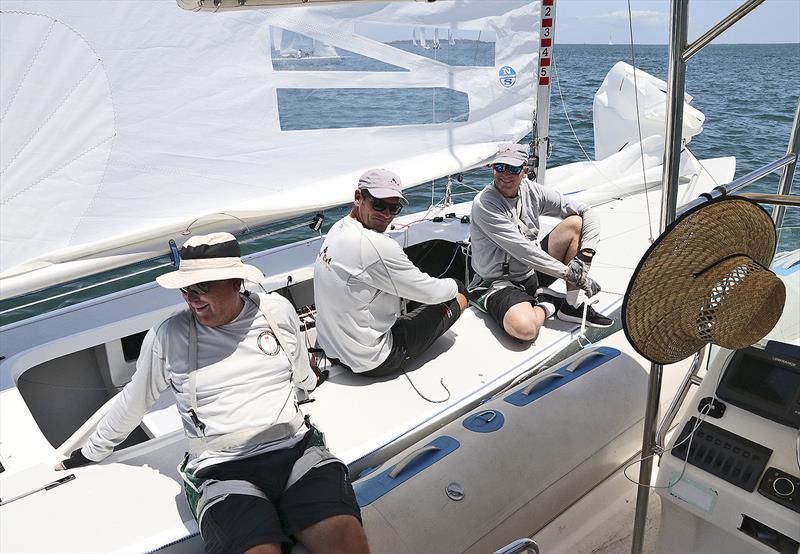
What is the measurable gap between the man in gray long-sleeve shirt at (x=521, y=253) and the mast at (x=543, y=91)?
0.66 m

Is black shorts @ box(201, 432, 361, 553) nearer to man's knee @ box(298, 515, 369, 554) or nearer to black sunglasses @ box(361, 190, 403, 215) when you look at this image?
man's knee @ box(298, 515, 369, 554)

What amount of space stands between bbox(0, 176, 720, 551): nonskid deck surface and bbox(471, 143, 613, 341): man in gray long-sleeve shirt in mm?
93

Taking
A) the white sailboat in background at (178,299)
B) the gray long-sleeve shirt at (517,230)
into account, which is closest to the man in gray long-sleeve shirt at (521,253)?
the gray long-sleeve shirt at (517,230)

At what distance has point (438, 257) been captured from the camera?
3561 mm

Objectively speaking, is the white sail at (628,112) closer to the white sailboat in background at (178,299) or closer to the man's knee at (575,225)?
the white sailboat in background at (178,299)

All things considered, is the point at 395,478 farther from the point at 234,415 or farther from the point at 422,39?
the point at 422,39

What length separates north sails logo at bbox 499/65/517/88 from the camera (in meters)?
3.59

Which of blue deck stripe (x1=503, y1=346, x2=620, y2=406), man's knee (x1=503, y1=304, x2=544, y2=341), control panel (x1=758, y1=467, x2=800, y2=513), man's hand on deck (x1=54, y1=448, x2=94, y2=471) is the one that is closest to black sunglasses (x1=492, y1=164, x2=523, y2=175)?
man's knee (x1=503, y1=304, x2=544, y2=341)

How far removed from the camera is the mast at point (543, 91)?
3.57 metres

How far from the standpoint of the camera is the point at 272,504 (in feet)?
5.24

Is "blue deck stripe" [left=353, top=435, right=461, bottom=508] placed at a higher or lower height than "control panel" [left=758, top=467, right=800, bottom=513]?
lower

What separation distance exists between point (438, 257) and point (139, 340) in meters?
1.66

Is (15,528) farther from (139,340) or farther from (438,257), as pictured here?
(438,257)

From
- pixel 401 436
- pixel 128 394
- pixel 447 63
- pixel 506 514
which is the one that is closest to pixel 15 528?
pixel 128 394
